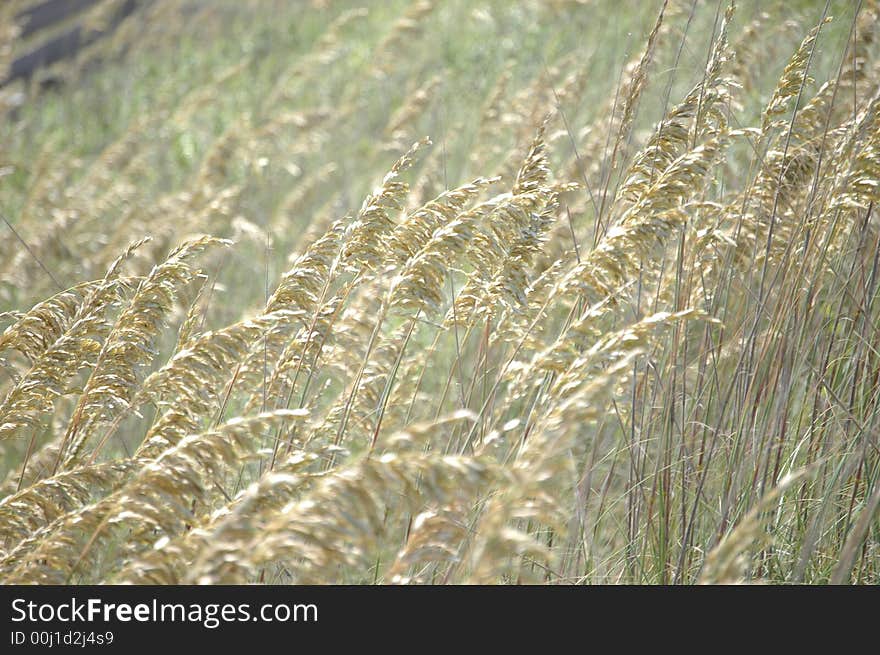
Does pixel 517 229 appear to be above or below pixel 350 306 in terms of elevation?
below

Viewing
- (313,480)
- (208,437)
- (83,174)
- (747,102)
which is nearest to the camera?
(208,437)

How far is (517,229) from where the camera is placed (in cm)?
212

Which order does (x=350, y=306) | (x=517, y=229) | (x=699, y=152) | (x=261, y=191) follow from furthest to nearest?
1. (x=261, y=191)
2. (x=350, y=306)
3. (x=517, y=229)
4. (x=699, y=152)

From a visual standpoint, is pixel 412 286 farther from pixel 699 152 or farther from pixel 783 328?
pixel 783 328

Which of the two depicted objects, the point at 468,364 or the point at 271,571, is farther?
the point at 468,364

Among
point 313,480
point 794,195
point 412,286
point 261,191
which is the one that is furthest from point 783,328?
point 261,191

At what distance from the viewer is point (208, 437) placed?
1.64 m

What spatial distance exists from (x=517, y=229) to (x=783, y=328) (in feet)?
2.70

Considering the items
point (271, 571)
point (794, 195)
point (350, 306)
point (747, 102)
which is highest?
point (747, 102)

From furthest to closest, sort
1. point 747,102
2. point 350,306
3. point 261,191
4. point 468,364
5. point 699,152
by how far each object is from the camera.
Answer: point 261,191 → point 747,102 → point 468,364 → point 350,306 → point 699,152

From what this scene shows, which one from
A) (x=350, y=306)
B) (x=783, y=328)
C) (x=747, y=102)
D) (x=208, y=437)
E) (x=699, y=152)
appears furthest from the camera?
(x=747, y=102)

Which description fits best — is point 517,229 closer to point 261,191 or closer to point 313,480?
point 313,480
